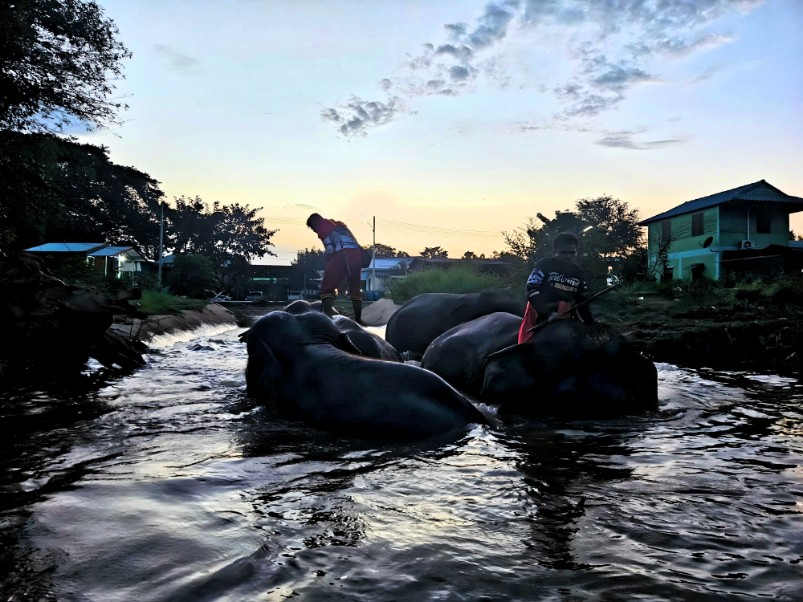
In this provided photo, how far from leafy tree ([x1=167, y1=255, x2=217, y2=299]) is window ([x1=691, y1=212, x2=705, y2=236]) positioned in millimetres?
30544

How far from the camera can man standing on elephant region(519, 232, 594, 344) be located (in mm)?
5352

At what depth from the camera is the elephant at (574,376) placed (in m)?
4.64

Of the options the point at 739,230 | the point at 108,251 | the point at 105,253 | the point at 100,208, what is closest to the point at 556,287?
the point at 739,230

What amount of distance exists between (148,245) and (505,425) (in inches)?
2115

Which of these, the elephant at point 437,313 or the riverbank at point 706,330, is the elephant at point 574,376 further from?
the riverbank at point 706,330

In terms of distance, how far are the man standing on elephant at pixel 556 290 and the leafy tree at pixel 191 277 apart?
35.6 meters

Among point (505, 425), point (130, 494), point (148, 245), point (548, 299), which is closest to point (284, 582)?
point (130, 494)

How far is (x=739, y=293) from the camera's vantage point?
15867mm

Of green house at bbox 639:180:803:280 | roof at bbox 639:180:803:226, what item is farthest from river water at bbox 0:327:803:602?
roof at bbox 639:180:803:226

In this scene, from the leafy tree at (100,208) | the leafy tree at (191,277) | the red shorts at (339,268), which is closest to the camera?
the red shorts at (339,268)

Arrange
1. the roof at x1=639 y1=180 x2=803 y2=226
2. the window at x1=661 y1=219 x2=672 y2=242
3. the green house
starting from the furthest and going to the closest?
the window at x1=661 y1=219 x2=672 y2=242 → the roof at x1=639 y1=180 x2=803 y2=226 → the green house

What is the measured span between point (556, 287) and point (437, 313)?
3618 millimetres

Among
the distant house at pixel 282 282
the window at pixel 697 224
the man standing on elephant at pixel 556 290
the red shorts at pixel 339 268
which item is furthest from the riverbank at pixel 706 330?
the distant house at pixel 282 282

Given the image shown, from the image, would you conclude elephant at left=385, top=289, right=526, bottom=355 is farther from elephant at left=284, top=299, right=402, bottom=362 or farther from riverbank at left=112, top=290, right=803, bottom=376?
riverbank at left=112, top=290, right=803, bottom=376
